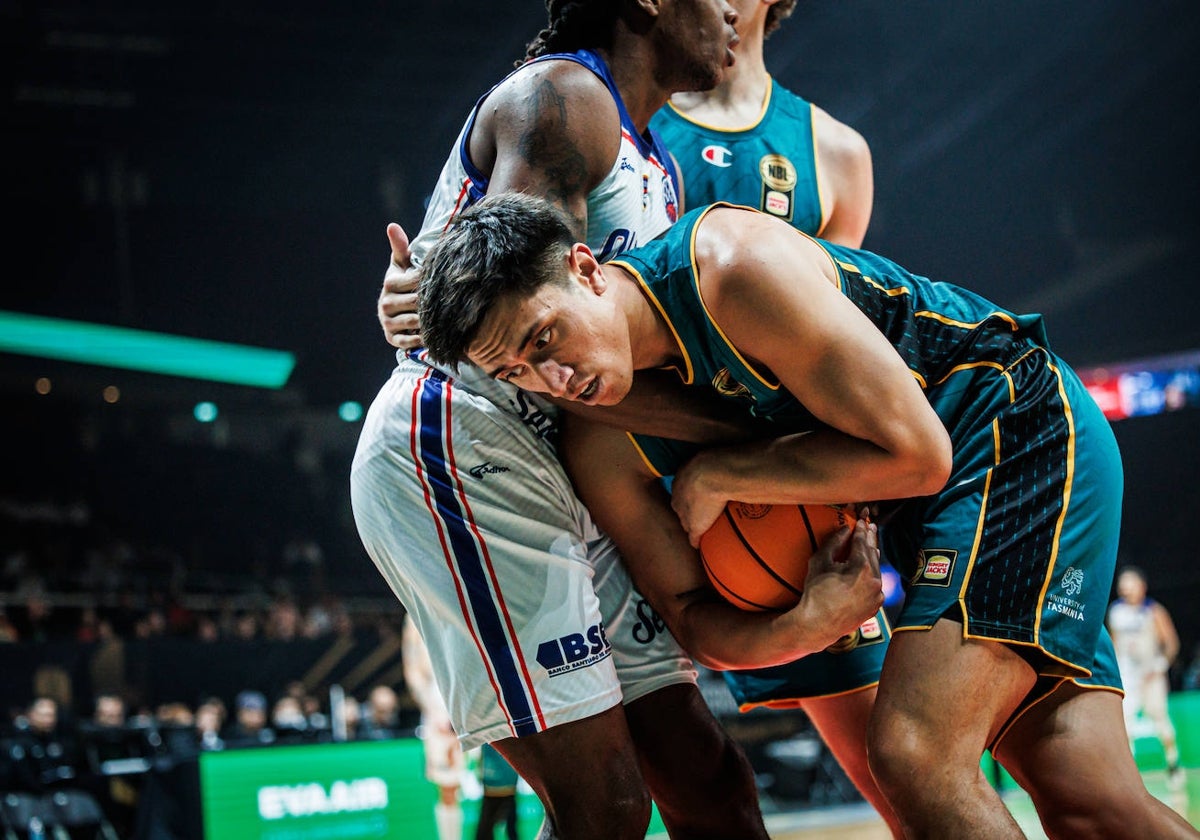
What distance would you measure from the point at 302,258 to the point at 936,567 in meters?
11.5

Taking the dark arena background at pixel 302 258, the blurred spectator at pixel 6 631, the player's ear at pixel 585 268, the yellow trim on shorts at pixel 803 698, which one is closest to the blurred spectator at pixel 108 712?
the dark arena background at pixel 302 258

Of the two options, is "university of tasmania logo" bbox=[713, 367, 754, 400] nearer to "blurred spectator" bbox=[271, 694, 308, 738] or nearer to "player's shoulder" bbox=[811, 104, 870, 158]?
"player's shoulder" bbox=[811, 104, 870, 158]

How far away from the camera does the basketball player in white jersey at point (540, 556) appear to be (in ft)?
6.82

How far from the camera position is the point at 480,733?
215 centimetres

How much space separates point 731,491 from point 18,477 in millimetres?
12310

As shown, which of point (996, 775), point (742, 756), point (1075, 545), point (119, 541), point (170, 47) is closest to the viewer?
point (1075, 545)

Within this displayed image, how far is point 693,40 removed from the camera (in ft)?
7.85

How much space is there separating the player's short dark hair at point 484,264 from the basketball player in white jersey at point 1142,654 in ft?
28.2

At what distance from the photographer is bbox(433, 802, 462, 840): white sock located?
6797mm

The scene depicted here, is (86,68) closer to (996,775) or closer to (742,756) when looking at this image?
(996,775)

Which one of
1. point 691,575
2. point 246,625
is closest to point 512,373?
point 691,575

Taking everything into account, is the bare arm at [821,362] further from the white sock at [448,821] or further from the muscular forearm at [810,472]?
the white sock at [448,821]

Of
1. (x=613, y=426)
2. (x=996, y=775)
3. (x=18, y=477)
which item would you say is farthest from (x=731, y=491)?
(x=18, y=477)

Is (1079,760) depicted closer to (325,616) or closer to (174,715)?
(174,715)
